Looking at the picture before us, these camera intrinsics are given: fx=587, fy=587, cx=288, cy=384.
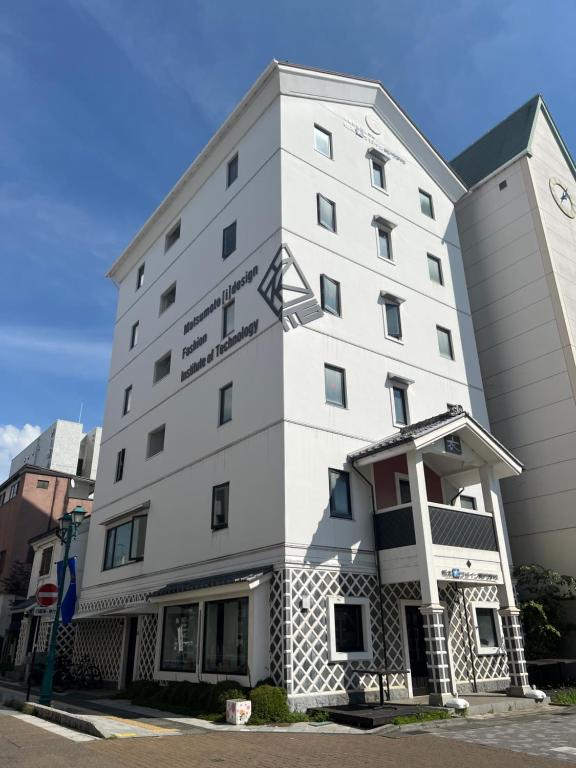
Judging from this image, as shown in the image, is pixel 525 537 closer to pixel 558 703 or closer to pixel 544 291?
pixel 558 703

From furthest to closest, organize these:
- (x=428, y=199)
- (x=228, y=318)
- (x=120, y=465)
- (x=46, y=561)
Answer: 1. (x=46, y=561)
2. (x=428, y=199)
3. (x=120, y=465)
4. (x=228, y=318)

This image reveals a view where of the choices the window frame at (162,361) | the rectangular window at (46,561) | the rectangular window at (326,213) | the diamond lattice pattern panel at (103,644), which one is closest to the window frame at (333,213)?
the rectangular window at (326,213)

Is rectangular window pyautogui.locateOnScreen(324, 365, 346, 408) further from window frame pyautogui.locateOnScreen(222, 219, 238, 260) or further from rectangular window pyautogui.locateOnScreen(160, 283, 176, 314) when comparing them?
rectangular window pyautogui.locateOnScreen(160, 283, 176, 314)

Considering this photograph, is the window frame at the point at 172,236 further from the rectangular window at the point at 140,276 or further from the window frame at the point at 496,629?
the window frame at the point at 496,629

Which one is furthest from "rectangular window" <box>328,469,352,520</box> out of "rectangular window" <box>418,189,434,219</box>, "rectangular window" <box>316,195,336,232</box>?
"rectangular window" <box>418,189,434,219</box>

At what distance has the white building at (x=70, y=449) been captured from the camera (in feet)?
A: 200

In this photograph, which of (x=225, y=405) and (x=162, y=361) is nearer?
(x=225, y=405)

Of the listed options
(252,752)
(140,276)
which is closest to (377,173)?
(140,276)

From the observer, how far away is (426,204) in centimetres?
2738

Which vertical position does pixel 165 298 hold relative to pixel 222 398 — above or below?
above

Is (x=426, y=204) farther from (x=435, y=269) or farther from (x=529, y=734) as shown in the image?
(x=529, y=734)

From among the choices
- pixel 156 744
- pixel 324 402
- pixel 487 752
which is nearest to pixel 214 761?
pixel 156 744

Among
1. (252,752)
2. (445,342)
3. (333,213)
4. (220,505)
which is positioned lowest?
(252,752)

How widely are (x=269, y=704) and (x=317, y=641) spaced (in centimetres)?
211
